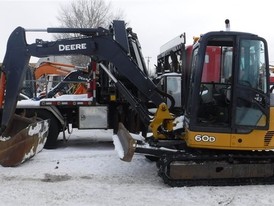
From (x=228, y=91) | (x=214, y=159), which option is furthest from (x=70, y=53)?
(x=214, y=159)

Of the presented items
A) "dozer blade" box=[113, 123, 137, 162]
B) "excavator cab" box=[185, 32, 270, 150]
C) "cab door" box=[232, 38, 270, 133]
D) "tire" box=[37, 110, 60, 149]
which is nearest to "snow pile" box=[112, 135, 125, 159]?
"dozer blade" box=[113, 123, 137, 162]

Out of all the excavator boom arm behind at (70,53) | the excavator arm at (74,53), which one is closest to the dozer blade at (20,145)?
the excavator arm at (74,53)

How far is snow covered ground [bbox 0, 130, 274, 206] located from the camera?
18.8 feet

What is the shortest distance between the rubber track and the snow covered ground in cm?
13

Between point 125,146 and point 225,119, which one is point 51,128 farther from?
point 225,119

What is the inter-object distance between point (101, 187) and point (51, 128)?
13.1ft

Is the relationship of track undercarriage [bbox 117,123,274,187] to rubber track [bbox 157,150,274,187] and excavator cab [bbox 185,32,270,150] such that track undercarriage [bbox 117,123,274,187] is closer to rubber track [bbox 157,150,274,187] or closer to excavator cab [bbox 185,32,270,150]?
rubber track [bbox 157,150,274,187]

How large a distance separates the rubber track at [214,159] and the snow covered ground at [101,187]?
131 millimetres

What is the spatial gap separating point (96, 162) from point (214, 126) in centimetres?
261

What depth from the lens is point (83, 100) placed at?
401 inches

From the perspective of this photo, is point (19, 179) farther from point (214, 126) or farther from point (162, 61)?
point (162, 61)

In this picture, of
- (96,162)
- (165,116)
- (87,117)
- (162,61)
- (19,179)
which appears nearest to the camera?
(19,179)

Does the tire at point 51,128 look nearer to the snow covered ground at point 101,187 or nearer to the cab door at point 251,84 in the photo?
the snow covered ground at point 101,187

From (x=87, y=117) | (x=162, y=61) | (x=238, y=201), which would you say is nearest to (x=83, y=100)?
(x=87, y=117)
